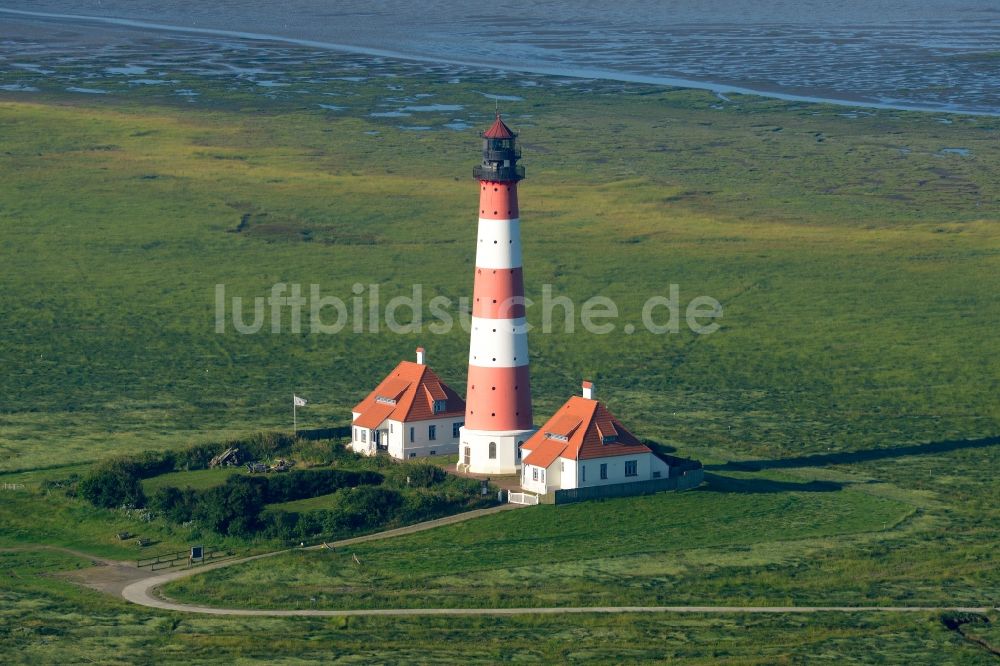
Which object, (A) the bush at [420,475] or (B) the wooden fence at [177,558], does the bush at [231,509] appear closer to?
(B) the wooden fence at [177,558]

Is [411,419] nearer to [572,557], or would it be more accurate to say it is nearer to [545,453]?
[545,453]

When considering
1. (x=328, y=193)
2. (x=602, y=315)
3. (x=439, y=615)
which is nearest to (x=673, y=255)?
(x=602, y=315)

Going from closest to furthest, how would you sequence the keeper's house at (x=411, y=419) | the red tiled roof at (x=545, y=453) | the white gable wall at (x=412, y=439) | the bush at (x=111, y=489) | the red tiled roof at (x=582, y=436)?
the bush at (x=111, y=489), the red tiled roof at (x=545, y=453), the red tiled roof at (x=582, y=436), the white gable wall at (x=412, y=439), the keeper's house at (x=411, y=419)

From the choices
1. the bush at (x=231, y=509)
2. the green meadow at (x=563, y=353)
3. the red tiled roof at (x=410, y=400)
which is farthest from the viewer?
the red tiled roof at (x=410, y=400)

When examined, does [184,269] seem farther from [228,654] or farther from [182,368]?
[228,654]

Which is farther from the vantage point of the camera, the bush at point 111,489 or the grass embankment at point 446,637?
the bush at point 111,489

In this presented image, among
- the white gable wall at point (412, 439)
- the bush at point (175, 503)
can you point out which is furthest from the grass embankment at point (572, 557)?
the white gable wall at point (412, 439)

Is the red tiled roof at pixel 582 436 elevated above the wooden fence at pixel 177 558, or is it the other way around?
the red tiled roof at pixel 582 436

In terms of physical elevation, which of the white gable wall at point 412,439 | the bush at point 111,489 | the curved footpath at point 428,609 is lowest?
the curved footpath at point 428,609
